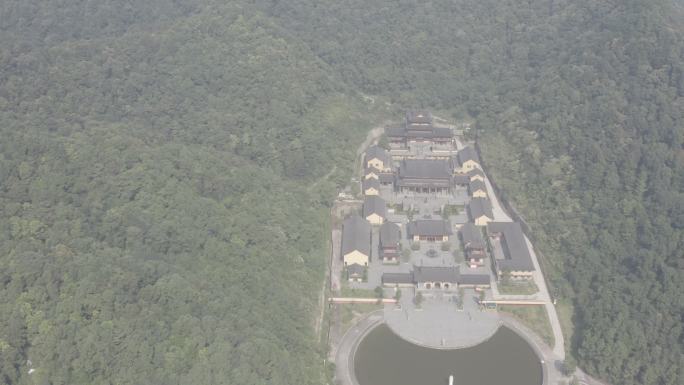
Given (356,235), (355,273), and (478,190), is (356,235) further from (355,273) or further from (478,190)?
(478,190)

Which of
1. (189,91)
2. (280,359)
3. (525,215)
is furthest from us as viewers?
(189,91)

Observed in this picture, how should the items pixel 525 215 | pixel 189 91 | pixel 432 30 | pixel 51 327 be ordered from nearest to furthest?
pixel 51 327
pixel 525 215
pixel 189 91
pixel 432 30

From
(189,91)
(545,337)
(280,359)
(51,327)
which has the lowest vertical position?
(545,337)

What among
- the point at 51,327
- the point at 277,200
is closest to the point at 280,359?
the point at 51,327

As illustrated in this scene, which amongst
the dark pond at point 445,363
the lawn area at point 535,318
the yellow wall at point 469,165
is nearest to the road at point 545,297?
the lawn area at point 535,318

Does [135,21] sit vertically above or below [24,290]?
above

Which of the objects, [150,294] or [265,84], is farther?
[265,84]

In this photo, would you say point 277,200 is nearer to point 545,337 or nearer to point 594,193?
point 545,337

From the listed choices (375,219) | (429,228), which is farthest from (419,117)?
(429,228)
